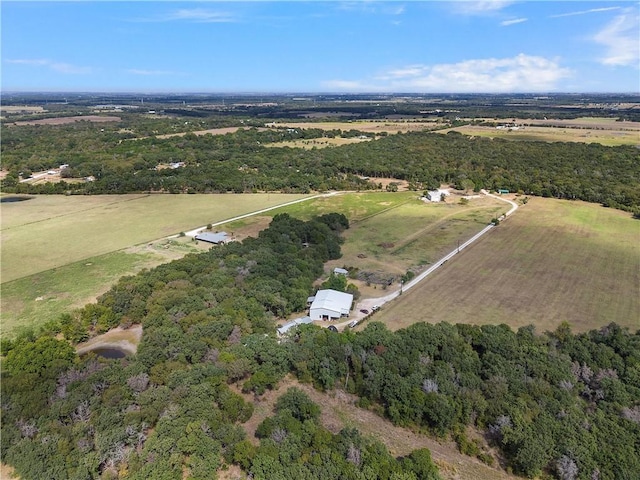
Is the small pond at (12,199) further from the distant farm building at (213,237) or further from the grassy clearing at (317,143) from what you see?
the grassy clearing at (317,143)

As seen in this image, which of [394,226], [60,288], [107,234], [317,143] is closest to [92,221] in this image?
[107,234]

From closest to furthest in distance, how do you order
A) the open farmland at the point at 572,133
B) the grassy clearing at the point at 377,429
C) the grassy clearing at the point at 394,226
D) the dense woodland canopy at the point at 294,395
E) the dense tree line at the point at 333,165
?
the dense woodland canopy at the point at 294,395 < the grassy clearing at the point at 377,429 < the grassy clearing at the point at 394,226 < the dense tree line at the point at 333,165 < the open farmland at the point at 572,133

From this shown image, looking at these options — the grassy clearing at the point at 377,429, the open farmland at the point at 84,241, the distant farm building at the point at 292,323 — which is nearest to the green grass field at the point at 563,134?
the open farmland at the point at 84,241

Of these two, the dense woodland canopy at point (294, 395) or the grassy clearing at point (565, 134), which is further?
the grassy clearing at point (565, 134)

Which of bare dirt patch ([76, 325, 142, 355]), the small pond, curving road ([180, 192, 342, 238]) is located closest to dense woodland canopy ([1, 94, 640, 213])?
the small pond

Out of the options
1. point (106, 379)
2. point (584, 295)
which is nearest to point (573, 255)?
point (584, 295)

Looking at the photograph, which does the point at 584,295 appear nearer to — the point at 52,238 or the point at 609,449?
the point at 609,449

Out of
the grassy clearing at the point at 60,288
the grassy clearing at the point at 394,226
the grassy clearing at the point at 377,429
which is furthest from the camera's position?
the grassy clearing at the point at 394,226
